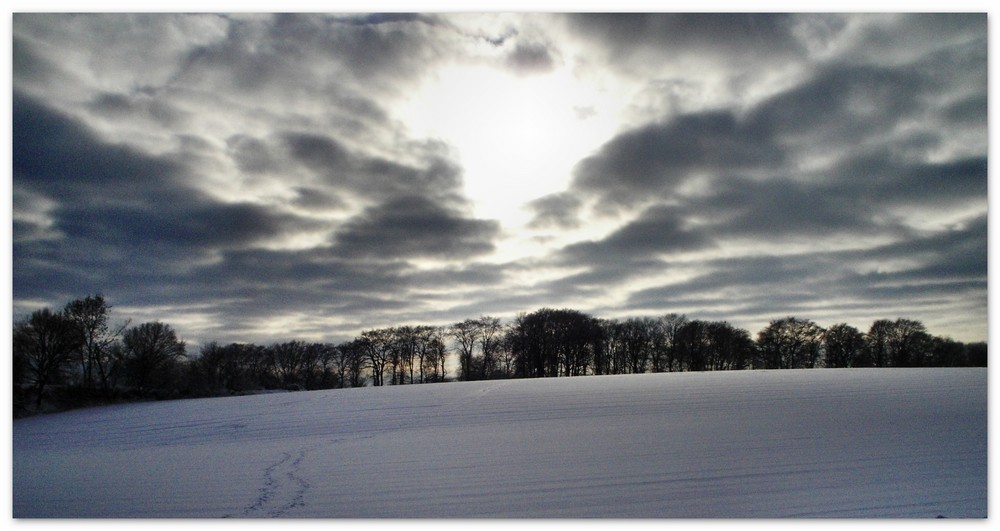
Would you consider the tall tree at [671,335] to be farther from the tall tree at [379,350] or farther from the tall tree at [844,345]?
the tall tree at [379,350]

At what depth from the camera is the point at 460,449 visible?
7.76 metres

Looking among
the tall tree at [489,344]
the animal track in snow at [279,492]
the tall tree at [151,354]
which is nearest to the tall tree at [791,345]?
the tall tree at [489,344]

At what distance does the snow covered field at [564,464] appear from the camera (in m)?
5.38

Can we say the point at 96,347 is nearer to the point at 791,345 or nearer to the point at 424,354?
the point at 424,354

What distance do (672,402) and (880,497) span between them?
658cm

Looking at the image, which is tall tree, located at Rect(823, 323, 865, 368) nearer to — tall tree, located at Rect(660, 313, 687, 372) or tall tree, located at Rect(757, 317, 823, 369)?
tall tree, located at Rect(757, 317, 823, 369)

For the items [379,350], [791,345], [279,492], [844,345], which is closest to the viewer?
[279,492]

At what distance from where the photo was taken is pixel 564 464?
21.7 feet

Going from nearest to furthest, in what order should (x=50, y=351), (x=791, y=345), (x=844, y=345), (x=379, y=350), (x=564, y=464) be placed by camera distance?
(x=564, y=464) → (x=50, y=351) → (x=844, y=345) → (x=791, y=345) → (x=379, y=350)

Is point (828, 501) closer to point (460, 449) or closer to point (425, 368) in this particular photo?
point (460, 449)

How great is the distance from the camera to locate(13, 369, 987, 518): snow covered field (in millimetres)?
5375

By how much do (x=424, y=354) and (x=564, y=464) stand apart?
50.5 metres

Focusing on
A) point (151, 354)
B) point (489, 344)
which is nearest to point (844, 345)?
point (489, 344)

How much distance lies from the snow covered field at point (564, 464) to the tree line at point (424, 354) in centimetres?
1292
